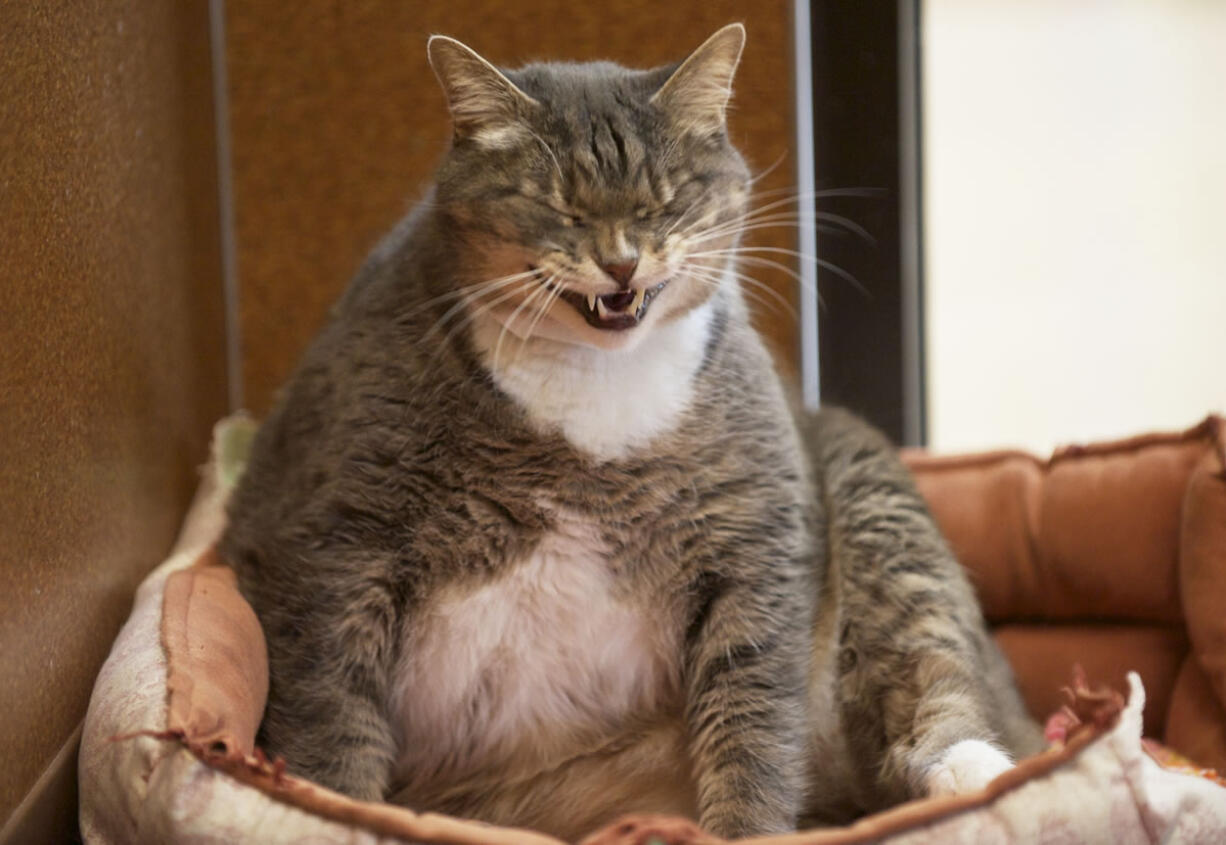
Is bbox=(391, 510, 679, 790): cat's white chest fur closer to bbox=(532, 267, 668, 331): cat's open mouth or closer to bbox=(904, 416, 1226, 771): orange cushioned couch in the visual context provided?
bbox=(532, 267, 668, 331): cat's open mouth

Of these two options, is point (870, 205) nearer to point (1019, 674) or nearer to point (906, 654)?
point (1019, 674)

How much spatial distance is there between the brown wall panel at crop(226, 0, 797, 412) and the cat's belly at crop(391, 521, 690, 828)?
1.05m

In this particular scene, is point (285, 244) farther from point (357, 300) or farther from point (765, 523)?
point (765, 523)

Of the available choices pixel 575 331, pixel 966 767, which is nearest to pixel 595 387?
pixel 575 331

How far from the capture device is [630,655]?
174 cm

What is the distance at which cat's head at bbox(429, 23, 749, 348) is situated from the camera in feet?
5.05

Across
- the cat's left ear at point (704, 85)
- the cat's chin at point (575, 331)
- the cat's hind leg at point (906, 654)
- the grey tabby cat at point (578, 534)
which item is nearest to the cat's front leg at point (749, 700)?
the grey tabby cat at point (578, 534)

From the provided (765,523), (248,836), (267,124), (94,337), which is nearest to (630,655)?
(765,523)

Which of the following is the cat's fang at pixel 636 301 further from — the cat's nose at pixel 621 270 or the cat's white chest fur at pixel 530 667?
the cat's white chest fur at pixel 530 667

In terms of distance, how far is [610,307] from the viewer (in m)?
1.55

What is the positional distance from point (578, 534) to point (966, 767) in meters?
0.57

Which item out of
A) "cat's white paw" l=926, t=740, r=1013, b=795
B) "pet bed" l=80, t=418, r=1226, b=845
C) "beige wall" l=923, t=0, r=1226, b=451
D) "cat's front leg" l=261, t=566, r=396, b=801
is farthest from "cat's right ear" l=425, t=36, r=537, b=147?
"beige wall" l=923, t=0, r=1226, b=451

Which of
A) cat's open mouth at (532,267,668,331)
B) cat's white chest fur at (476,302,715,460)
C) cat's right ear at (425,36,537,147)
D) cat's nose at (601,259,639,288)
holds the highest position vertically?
cat's right ear at (425,36,537,147)

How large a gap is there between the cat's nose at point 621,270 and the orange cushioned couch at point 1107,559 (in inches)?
40.1
